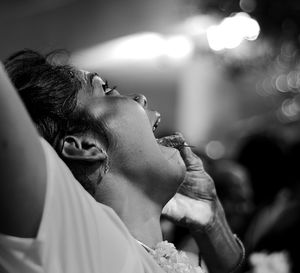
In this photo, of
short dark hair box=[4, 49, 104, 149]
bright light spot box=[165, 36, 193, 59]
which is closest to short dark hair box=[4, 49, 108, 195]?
short dark hair box=[4, 49, 104, 149]

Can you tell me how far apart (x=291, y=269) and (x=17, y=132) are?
7.60 ft

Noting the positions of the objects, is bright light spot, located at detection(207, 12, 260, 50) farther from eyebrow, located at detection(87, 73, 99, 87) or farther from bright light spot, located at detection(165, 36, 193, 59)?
eyebrow, located at detection(87, 73, 99, 87)

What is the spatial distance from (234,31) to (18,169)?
5.13 m

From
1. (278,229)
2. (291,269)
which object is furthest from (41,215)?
(278,229)

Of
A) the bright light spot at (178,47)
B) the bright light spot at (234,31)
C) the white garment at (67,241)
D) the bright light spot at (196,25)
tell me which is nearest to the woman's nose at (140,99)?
the white garment at (67,241)

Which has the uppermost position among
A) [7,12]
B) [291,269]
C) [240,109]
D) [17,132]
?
[17,132]

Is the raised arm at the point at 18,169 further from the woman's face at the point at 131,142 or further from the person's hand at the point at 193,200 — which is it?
the person's hand at the point at 193,200

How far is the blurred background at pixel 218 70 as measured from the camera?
4.29m

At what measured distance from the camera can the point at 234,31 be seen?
6258 mm

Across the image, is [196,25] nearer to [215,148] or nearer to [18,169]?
[215,148]

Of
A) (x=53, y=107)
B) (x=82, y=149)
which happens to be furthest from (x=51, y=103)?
(x=82, y=149)

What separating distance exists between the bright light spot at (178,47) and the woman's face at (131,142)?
20.5ft

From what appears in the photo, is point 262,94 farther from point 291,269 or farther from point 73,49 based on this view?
point 291,269

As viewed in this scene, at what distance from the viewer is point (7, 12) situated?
8539 mm
